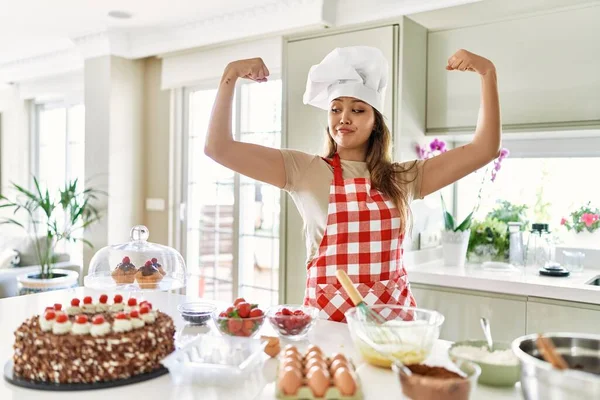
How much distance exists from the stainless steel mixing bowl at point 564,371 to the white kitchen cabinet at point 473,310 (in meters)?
1.40

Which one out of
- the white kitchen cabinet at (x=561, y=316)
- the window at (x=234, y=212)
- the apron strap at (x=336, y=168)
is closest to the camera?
the apron strap at (x=336, y=168)

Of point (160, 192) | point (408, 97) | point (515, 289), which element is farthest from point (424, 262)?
point (160, 192)

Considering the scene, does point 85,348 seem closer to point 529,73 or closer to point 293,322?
point 293,322

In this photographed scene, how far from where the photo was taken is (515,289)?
236cm

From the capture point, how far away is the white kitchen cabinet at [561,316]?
2188 millimetres

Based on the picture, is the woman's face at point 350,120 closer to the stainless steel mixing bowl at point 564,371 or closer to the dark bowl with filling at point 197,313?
the dark bowl with filling at point 197,313

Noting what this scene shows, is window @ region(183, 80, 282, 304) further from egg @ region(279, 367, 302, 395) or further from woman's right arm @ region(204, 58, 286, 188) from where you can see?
egg @ region(279, 367, 302, 395)

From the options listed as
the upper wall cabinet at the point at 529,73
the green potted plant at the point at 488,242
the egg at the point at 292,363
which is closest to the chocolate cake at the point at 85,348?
the egg at the point at 292,363

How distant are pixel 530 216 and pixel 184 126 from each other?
2.71 m

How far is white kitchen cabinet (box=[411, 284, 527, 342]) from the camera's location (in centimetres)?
235

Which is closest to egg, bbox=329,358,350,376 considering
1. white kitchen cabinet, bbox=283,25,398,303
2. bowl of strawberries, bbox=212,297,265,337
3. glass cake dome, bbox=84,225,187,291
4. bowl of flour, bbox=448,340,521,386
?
bowl of flour, bbox=448,340,521,386

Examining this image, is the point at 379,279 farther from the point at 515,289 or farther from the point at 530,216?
the point at 530,216

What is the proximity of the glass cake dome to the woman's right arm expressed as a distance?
33 centimetres

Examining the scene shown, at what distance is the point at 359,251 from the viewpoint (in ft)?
5.40
